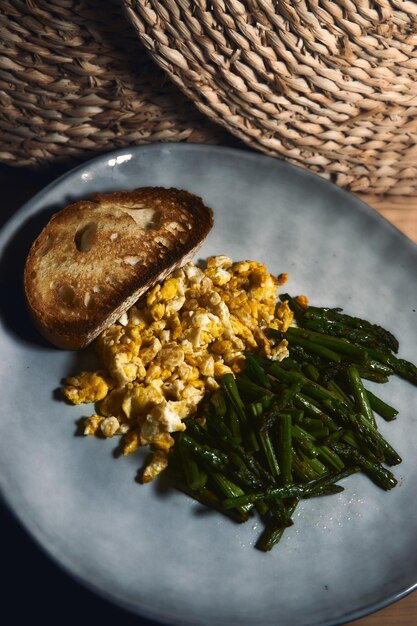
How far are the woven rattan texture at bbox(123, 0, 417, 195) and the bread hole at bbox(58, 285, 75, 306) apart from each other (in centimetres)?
74

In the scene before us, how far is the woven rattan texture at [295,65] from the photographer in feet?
7.59

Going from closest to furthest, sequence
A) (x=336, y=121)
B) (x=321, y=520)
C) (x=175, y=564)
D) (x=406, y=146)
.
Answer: (x=175, y=564) → (x=321, y=520) → (x=336, y=121) → (x=406, y=146)

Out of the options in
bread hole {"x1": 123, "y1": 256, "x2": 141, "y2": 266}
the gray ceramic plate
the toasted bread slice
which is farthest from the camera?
bread hole {"x1": 123, "y1": 256, "x2": 141, "y2": 266}

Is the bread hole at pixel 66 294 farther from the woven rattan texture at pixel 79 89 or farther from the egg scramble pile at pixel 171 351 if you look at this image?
the woven rattan texture at pixel 79 89

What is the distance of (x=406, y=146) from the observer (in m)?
2.87

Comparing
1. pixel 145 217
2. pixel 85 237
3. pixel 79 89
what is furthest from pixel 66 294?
pixel 79 89

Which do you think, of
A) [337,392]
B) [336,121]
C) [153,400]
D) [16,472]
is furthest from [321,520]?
[336,121]

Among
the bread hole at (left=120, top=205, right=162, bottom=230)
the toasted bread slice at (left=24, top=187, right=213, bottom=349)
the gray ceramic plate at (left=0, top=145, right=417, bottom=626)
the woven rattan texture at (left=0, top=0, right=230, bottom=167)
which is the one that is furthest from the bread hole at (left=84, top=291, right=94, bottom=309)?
the woven rattan texture at (left=0, top=0, right=230, bottom=167)

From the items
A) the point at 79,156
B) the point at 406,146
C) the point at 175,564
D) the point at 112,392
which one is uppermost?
the point at 406,146

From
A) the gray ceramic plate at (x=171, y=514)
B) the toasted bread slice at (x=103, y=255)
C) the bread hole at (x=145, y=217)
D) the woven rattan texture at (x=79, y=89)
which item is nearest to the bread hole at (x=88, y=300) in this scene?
the toasted bread slice at (x=103, y=255)

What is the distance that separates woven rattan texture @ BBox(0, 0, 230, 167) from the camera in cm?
233

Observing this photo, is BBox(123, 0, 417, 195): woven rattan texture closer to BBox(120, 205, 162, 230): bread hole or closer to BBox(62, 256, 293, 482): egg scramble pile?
BBox(120, 205, 162, 230): bread hole

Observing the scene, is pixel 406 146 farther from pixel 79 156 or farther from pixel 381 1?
pixel 79 156

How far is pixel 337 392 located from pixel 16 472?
982 millimetres
